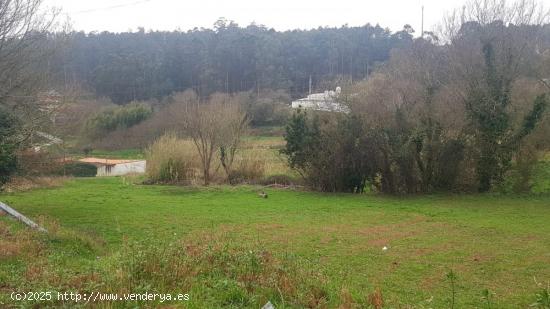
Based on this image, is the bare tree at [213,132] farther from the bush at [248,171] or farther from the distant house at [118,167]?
the distant house at [118,167]

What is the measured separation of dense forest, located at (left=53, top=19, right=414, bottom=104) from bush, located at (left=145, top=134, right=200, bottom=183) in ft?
102

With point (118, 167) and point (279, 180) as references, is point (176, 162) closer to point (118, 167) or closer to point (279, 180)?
point (279, 180)

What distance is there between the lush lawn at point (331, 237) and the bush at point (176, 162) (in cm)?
263

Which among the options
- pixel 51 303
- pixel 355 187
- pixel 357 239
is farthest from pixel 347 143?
pixel 51 303

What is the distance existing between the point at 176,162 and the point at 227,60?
36296 mm

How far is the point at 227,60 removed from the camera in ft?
183

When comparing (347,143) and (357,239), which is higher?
(347,143)

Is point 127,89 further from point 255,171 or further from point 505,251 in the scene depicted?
point 505,251

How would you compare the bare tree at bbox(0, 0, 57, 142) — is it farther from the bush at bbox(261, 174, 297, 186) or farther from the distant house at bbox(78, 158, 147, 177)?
Result: the distant house at bbox(78, 158, 147, 177)

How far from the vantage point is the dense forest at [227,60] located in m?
53.0

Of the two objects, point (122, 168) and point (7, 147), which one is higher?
point (7, 147)

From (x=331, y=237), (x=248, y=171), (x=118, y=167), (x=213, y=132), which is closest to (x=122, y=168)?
(x=118, y=167)

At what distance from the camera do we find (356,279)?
6.75 metres

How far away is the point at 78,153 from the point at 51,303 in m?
41.4
